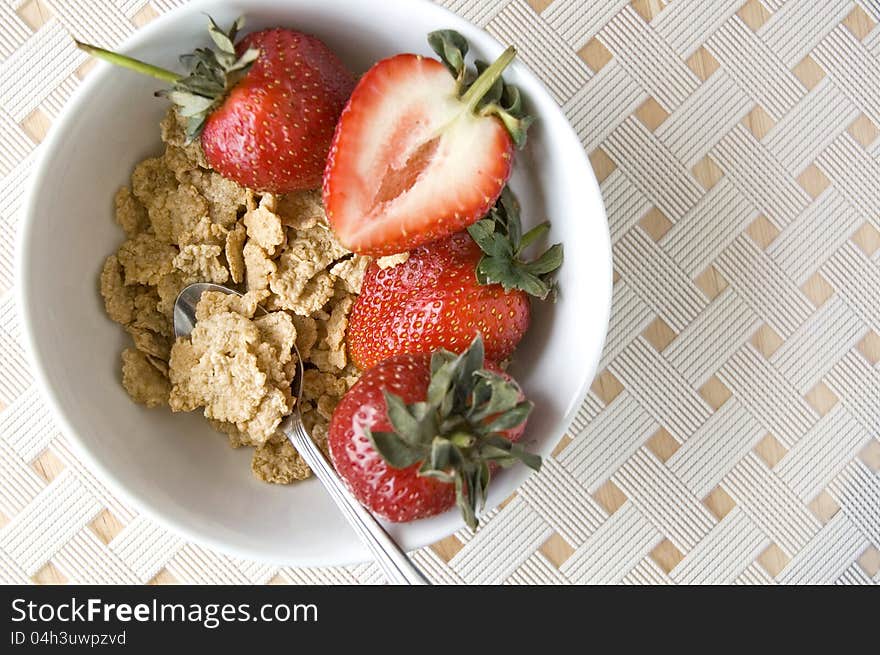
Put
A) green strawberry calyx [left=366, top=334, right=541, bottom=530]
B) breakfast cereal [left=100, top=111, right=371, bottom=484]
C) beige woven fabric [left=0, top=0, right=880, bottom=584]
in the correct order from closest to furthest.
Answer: green strawberry calyx [left=366, top=334, right=541, bottom=530], breakfast cereal [left=100, top=111, right=371, bottom=484], beige woven fabric [left=0, top=0, right=880, bottom=584]

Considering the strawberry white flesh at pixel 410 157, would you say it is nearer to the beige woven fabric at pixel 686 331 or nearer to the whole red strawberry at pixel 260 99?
the whole red strawberry at pixel 260 99

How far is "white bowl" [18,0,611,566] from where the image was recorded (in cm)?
72

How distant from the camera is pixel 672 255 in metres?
0.94

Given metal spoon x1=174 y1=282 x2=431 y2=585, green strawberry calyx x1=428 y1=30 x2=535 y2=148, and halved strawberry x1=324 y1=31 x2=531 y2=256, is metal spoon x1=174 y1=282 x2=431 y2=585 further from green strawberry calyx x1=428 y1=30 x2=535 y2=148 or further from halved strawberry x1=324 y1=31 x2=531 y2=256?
green strawberry calyx x1=428 y1=30 x2=535 y2=148

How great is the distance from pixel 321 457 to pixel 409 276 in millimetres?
183

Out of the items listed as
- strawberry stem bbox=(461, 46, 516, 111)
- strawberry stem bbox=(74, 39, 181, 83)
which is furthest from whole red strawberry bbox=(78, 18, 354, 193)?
strawberry stem bbox=(461, 46, 516, 111)

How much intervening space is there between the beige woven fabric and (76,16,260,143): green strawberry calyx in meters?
0.27

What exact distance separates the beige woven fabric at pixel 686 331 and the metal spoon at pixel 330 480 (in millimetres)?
211

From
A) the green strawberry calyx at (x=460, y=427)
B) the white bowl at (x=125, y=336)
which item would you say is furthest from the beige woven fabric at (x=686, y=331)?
the green strawberry calyx at (x=460, y=427)

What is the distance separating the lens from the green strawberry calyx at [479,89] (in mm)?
696

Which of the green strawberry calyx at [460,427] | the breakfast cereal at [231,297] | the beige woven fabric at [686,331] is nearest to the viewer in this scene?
the green strawberry calyx at [460,427]

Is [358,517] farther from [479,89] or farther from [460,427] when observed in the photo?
[479,89]

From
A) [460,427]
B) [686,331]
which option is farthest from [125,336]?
[686,331]

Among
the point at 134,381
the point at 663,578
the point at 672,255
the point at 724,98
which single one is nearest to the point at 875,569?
the point at 663,578
